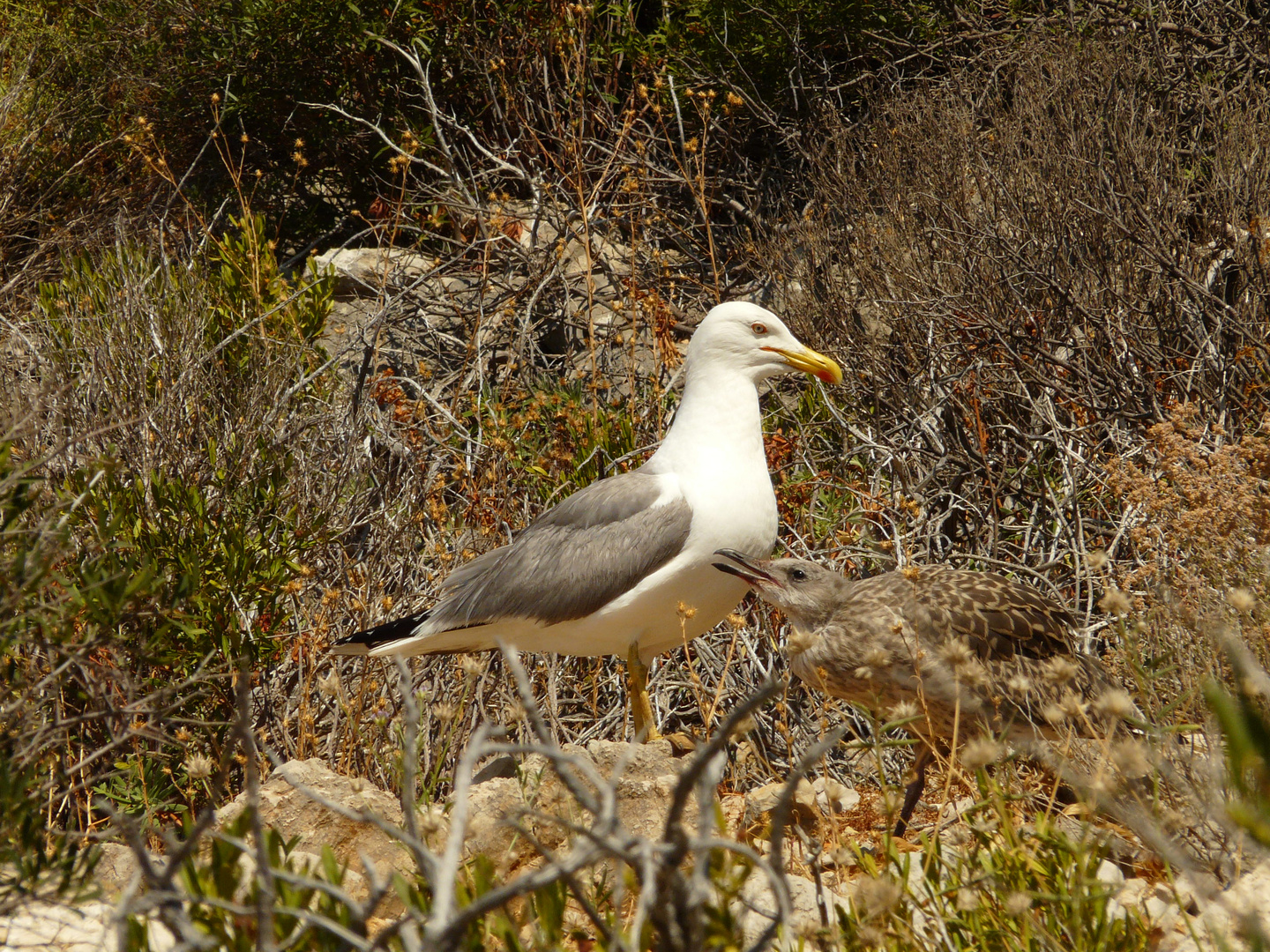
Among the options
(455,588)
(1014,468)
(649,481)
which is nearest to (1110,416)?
(1014,468)

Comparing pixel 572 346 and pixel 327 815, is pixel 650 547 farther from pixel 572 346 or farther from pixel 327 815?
pixel 572 346

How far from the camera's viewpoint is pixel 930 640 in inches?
143

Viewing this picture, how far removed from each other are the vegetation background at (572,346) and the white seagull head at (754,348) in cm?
82

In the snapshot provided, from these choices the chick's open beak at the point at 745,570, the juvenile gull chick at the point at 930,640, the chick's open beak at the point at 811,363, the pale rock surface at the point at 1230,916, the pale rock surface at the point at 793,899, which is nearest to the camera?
the pale rock surface at the point at 1230,916

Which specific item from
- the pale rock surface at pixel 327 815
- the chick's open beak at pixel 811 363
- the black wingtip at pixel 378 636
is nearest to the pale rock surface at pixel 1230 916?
the pale rock surface at pixel 327 815

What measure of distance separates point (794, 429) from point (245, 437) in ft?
8.85

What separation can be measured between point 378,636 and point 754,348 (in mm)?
1690

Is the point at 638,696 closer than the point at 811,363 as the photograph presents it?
Yes

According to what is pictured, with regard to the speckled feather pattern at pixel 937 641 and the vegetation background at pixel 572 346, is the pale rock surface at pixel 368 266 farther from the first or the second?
the speckled feather pattern at pixel 937 641

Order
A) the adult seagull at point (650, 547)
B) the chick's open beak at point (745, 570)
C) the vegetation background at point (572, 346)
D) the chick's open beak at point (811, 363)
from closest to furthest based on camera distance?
the vegetation background at point (572, 346) → the chick's open beak at point (745, 570) → the adult seagull at point (650, 547) → the chick's open beak at point (811, 363)

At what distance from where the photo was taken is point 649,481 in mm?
4137

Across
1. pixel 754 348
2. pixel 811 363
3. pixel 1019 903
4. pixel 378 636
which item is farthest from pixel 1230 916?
pixel 378 636

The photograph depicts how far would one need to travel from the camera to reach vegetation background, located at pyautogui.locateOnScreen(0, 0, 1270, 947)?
3689mm

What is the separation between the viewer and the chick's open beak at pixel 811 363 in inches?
170
